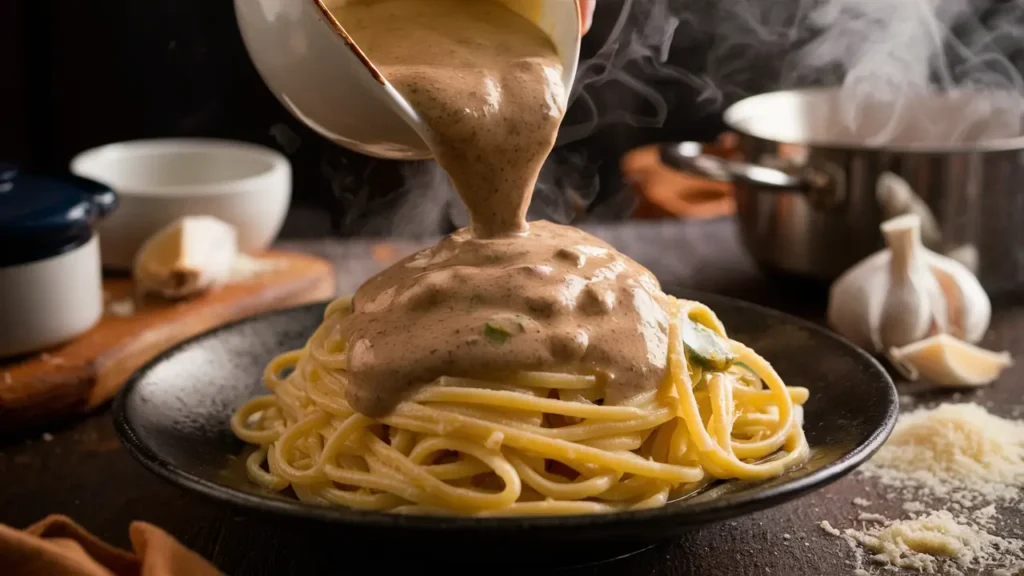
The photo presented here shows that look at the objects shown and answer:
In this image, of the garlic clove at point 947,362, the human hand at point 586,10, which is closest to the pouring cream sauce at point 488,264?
the human hand at point 586,10


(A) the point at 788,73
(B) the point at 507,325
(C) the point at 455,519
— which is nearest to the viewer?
(C) the point at 455,519

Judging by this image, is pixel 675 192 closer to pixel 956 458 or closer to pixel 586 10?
pixel 586 10

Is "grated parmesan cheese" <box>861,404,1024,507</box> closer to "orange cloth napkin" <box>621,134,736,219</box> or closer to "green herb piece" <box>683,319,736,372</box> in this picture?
"green herb piece" <box>683,319,736,372</box>

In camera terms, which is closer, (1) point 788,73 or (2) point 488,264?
(2) point 488,264

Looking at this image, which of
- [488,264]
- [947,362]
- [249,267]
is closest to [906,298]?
[947,362]

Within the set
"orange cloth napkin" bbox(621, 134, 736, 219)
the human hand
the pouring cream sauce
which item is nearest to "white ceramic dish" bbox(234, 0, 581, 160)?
the pouring cream sauce

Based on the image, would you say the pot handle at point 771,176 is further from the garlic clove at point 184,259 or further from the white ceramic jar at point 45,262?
the white ceramic jar at point 45,262
